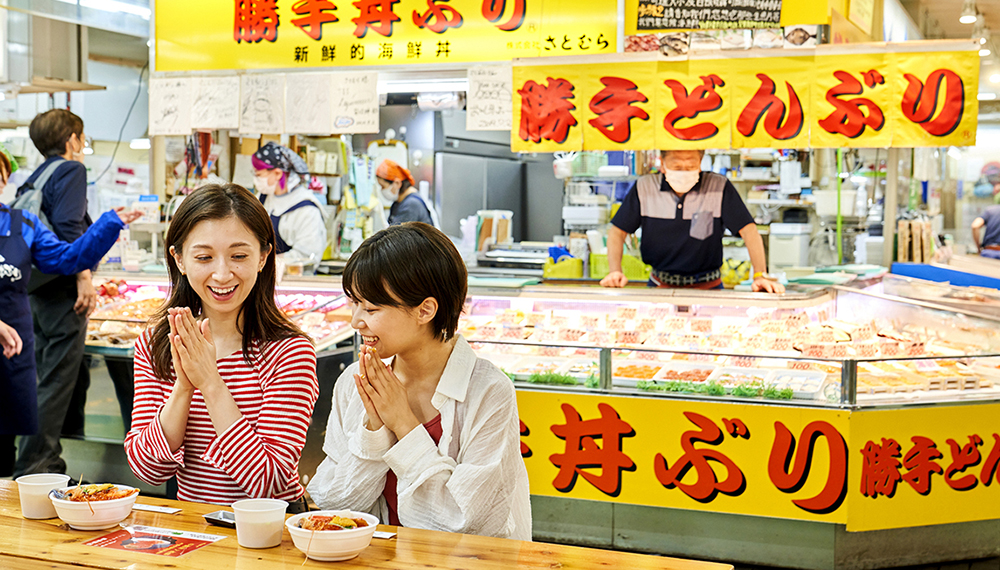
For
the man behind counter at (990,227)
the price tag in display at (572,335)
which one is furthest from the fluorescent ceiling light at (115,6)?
the man behind counter at (990,227)

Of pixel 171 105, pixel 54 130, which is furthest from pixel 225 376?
pixel 171 105

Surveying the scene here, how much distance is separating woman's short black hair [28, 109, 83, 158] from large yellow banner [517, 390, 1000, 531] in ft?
10.2

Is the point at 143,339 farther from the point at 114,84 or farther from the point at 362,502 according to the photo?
the point at 114,84

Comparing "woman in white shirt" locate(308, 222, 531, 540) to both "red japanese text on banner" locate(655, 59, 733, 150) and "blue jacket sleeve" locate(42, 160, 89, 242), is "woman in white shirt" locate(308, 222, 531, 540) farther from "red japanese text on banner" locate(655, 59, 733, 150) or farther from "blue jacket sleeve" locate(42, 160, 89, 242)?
"blue jacket sleeve" locate(42, 160, 89, 242)

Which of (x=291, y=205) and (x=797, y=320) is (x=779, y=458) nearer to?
(x=797, y=320)

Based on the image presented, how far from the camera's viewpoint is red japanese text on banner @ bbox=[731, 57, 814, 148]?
5.09m

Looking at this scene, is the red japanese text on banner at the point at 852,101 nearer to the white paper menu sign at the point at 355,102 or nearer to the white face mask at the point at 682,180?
the white face mask at the point at 682,180

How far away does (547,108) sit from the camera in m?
5.51

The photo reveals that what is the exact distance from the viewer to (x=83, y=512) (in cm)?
196

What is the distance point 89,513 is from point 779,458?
2.86 meters

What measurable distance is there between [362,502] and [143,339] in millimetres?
797

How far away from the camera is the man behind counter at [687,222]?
5.31 meters

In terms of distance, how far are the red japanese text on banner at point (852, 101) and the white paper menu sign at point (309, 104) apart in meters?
3.07

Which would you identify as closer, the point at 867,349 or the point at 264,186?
the point at 867,349
